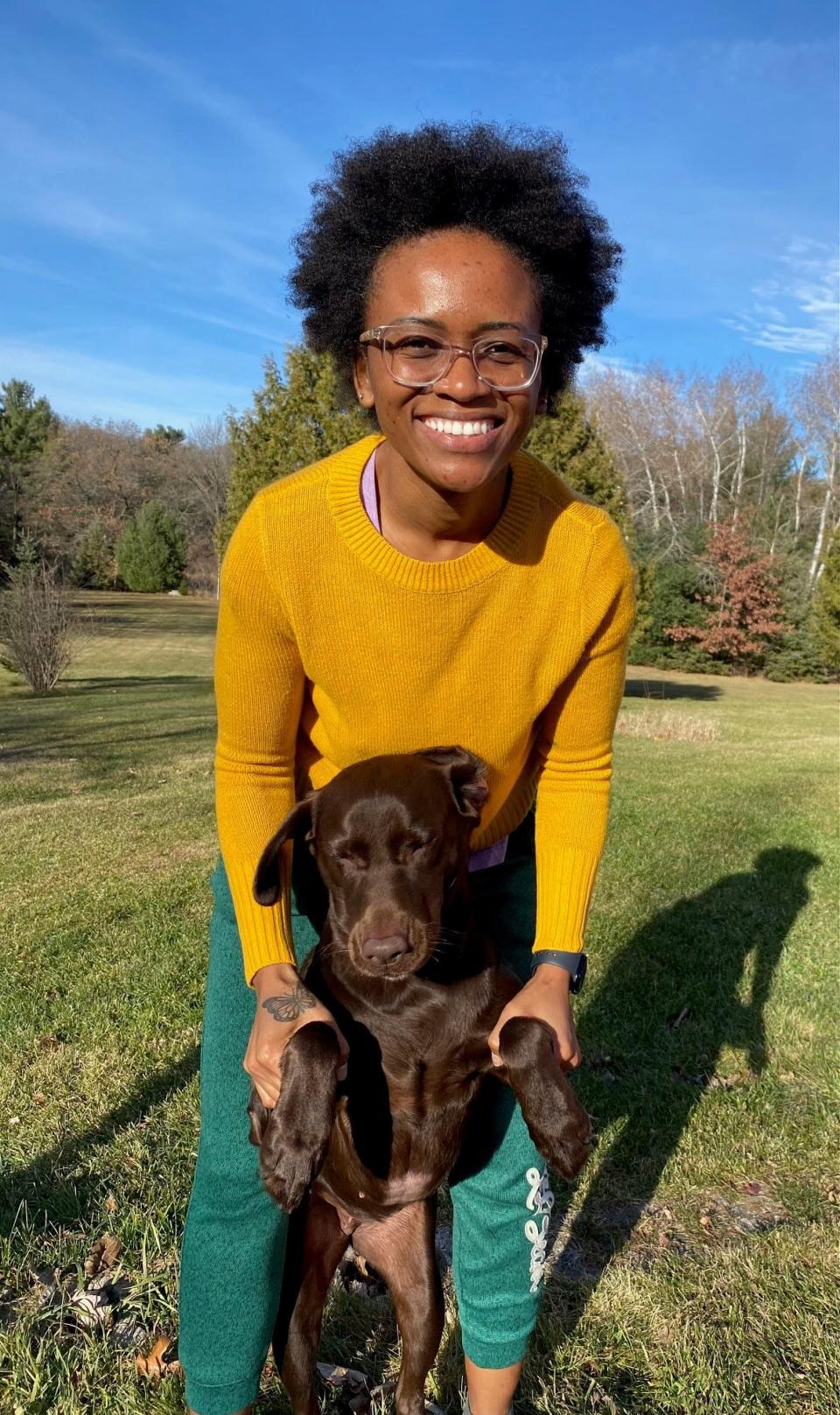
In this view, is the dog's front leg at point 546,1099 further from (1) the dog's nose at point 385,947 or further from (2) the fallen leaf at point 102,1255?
(2) the fallen leaf at point 102,1255

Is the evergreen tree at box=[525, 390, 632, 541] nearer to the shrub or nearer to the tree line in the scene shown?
the tree line

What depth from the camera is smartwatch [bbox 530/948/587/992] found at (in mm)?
2055

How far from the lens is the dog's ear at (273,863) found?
1951 millimetres

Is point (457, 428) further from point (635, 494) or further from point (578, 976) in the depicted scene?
point (635, 494)

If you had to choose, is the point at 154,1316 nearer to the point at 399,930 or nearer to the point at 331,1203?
the point at 331,1203

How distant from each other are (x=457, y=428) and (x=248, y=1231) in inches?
65.9

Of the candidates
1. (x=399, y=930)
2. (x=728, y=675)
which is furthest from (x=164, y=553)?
(x=399, y=930)

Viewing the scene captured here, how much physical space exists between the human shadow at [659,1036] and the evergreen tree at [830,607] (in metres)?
25.8

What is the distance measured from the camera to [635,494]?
4656cm

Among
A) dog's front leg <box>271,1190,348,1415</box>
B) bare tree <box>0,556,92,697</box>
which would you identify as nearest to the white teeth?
dog's front leg <box>271,1190,348,1415</box>

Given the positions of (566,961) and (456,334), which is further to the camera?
(566,961)

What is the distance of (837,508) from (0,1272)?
46.8 metres

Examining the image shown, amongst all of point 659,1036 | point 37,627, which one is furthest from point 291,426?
point 659,1036

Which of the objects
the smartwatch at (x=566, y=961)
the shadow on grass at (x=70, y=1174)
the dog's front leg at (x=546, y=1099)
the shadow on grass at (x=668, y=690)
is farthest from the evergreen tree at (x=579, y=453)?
the dog's front leg at (x=546, y=1099)
